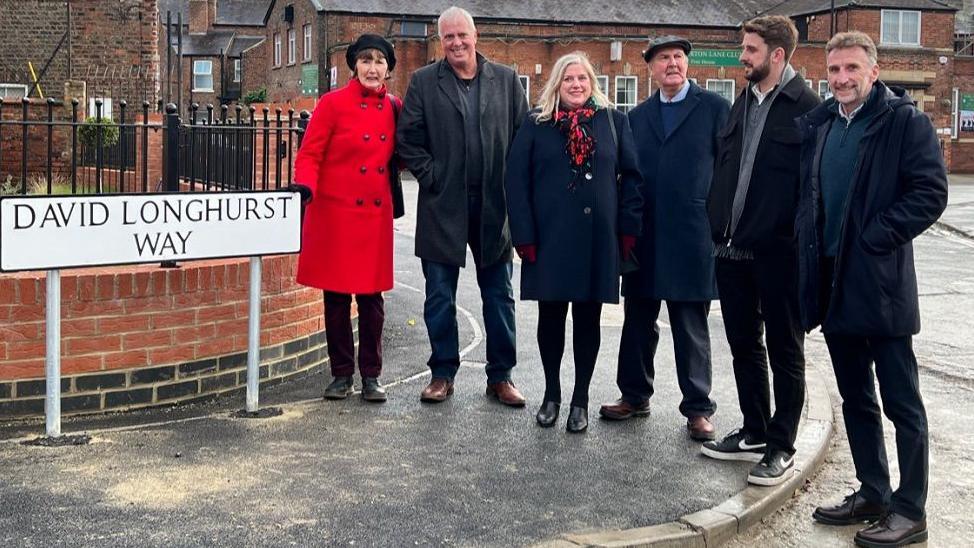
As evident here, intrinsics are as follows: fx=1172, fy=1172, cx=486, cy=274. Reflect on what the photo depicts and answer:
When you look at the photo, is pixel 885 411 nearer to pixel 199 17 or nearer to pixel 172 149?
pixel 172 149

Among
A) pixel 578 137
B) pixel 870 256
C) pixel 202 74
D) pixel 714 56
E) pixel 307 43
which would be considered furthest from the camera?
pixel 202 74

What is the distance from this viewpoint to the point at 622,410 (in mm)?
6543

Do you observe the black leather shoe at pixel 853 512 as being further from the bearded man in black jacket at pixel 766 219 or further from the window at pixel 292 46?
the window at pixel 292 46

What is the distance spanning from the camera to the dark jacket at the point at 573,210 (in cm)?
611

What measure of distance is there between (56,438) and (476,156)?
8.76 ft

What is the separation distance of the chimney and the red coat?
6616cm

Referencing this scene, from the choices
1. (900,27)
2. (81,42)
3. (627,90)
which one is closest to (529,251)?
(81,42)

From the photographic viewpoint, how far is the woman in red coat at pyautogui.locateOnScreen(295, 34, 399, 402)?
654 centimetres

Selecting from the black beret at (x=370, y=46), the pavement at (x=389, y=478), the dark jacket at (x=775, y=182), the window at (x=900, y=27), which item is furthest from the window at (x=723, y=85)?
the dark jacket at (x=775, y=182)

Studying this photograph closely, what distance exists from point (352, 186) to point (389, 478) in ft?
6.40

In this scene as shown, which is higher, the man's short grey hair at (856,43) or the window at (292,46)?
the window at (292,46)

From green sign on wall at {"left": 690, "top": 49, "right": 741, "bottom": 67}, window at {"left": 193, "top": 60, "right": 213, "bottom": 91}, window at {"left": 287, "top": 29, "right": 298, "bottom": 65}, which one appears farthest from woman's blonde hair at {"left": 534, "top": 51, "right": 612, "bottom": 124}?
window at {"left": 193, "top": 60, "right": 213, "bottom": 91}

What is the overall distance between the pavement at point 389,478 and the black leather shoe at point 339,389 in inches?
3.0

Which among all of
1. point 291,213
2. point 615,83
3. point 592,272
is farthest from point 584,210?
point 615,83
